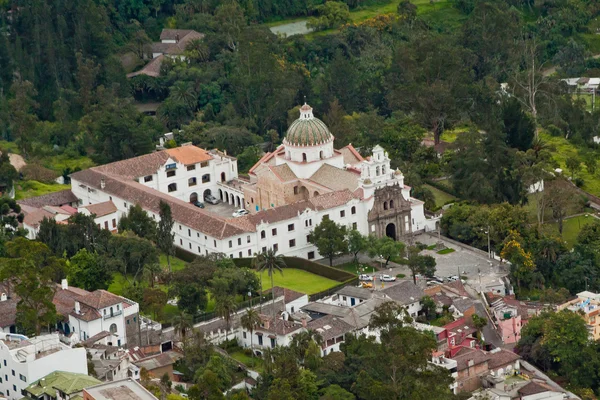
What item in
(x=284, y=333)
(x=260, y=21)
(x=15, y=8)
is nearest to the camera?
(x=284, y=333)

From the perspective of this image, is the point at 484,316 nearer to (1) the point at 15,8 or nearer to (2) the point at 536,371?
(2) the point at 536,371

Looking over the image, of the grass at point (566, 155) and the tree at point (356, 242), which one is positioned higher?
the tree at point (356, 242)

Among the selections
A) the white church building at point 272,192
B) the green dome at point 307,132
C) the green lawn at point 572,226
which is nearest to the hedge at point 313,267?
the white church building at point 272,192

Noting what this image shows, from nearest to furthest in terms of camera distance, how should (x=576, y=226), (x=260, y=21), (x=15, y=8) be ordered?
(x=576, y=226) → (x=15, y=8) → (x=260, y=21)

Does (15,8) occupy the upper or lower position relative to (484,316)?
upper

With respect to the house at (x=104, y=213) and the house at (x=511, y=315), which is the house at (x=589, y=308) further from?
the house at (x=104, y=213)

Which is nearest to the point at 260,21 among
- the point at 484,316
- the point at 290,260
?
the point at 290,260

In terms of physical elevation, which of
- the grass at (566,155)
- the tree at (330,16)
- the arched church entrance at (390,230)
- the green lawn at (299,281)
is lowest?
the grass at (566,155)

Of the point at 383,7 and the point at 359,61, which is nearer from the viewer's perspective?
the point at 359,61
